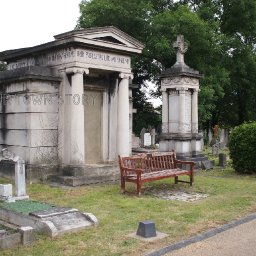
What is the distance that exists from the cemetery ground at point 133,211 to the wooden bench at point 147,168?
380 mm

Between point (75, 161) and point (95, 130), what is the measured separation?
1.70 metres

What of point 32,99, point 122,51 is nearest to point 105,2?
point 122,51

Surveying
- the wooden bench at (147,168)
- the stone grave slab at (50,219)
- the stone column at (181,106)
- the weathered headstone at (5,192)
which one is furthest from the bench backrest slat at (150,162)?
the stone column at (181,106)

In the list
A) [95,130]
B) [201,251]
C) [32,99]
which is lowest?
[201,251]

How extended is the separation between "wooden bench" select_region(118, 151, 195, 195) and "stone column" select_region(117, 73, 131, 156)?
1.78 metres

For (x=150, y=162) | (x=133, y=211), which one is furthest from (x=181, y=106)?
(x=133, y=211)

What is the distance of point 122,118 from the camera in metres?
11.6

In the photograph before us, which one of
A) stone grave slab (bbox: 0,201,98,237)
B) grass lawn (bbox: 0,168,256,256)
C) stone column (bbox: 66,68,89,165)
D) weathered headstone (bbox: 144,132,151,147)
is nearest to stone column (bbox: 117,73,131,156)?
stone column (bbox: 66,68,89,165)

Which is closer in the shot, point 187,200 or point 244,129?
point 187,200

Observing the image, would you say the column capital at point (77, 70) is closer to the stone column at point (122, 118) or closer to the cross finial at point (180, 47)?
the stone column at point (122, 118)

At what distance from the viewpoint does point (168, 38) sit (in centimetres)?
2247

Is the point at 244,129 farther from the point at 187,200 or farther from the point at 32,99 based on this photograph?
the point at 32,99

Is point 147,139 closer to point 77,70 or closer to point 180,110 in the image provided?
point 180,110

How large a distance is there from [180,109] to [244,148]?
9.76 feet
